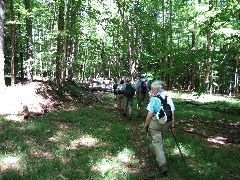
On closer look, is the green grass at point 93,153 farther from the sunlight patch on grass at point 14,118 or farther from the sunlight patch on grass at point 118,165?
the sunlight patch on grass at point 14,118

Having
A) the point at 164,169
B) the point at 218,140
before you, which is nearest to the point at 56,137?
the point at 164,169

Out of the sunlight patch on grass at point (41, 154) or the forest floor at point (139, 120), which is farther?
the forest floor at point (139, 120)

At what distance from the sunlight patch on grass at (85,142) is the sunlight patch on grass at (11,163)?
6.74ft

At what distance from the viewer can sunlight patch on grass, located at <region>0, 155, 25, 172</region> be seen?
7.71 m

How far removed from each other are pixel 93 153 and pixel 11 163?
2.70 metres

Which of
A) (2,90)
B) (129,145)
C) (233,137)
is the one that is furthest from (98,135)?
(2,90)

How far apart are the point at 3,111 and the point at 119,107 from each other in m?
8.21

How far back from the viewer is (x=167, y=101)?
8195 mm

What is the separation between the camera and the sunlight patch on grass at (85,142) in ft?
33.2

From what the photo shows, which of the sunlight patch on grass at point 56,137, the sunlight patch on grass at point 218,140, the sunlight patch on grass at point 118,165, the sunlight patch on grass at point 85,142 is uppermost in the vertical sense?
the sunlight patch on grass at point 56,137

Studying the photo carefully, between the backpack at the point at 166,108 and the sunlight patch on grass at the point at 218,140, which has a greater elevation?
the backpack at the point at 166,108

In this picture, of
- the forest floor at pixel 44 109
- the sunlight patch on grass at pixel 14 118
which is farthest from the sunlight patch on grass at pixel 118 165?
the sunlight patch on grass at pixel 14 118

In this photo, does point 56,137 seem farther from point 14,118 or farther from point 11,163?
point 14,118

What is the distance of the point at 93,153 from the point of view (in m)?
9.48
